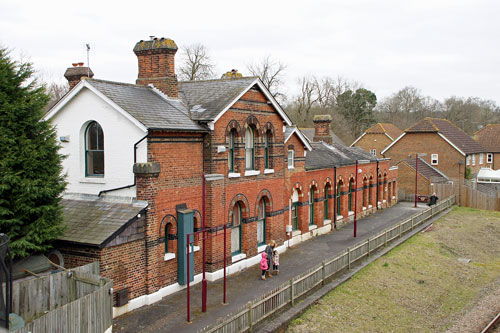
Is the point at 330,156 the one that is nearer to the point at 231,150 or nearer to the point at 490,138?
the point at 231,150

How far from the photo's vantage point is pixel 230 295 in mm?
15320

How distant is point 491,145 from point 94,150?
5540 centimetres

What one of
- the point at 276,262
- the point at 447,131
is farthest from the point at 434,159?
the point at 276,262

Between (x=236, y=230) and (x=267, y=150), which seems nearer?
(x=236, y=230)

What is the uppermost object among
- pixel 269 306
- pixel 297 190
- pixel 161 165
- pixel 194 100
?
pixel 194 100

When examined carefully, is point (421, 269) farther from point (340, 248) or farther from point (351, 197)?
point (351, 197)

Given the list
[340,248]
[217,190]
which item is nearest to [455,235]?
[340,248]

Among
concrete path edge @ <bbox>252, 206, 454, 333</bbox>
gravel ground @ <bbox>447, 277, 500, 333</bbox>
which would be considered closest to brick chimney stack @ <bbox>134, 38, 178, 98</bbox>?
concrete path edge @ <bbox>252, 206, 454, 333</bbox>

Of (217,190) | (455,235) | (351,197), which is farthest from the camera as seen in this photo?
(351,197)

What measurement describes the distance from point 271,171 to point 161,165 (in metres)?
6.68

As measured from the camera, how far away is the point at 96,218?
546 inches

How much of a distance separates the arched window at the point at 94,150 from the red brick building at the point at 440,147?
1546 inches

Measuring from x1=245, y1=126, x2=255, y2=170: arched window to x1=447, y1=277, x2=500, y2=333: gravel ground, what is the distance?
966 cm

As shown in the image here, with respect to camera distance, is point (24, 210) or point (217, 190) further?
point (217, 190)
